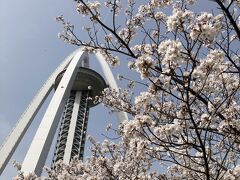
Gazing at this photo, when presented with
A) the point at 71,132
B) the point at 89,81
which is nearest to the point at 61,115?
the point at 71,132

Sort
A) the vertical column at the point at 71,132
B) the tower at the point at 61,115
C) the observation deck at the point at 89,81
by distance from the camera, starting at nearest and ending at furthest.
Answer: the tower at the point at 61,115, the vertical column at the point at 71,132, the observation deck at the point at 89,81

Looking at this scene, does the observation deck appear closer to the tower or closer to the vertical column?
the tower

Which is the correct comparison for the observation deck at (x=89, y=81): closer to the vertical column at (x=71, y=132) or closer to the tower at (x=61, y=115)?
the tower at (x=61, y=115)

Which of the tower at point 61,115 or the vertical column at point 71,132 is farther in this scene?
the vertical column at point 71,132

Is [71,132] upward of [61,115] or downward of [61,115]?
upward

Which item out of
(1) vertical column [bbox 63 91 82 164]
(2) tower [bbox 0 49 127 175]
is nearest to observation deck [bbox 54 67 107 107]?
(2) tower [bbox 0 49 127 175]

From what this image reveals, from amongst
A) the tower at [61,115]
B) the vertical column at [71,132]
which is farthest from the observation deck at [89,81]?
the vertical column at [71,132]

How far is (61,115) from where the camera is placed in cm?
2841

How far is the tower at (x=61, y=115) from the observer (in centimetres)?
2355

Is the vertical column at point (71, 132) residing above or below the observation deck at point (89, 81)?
below

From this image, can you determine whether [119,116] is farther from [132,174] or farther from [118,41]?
[118,41]

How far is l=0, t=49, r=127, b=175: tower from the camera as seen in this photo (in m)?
23.5

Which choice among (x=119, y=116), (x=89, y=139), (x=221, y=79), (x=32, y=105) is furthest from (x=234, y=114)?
(x=32, y=105)

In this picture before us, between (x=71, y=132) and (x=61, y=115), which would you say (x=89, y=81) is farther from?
(x=61, y=115)
